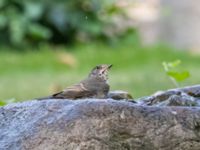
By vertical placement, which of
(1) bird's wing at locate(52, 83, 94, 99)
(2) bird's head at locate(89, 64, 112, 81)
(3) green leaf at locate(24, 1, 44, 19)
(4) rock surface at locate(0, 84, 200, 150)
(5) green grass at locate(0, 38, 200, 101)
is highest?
(3) green leaf at locate(24, 1, 44, 19)

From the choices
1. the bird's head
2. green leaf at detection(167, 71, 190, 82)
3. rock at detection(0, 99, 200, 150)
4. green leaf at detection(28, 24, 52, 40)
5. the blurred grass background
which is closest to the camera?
rock at detection(0, 99, 200, 150)

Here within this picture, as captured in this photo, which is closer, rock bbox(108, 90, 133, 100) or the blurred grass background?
rock bbox(108, 90, 133, 100)

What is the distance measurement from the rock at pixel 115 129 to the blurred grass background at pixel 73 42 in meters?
7.10

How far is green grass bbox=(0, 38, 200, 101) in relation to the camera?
9.23m

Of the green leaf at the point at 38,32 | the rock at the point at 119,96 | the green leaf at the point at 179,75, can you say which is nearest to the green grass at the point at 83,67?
the green leaf at the point at 38,32

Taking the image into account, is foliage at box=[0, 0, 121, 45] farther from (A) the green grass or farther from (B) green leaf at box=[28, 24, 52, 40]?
(A) the green grass

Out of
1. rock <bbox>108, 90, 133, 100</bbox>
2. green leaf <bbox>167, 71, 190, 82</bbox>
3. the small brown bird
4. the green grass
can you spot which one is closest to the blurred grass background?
the green grass

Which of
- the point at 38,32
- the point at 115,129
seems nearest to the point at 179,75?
the point at 115,129

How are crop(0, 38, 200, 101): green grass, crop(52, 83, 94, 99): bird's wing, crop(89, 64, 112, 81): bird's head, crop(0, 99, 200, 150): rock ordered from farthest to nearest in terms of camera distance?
crop(0, 38, 200, 101): green grass < crop(89, 64, 112, 81): bird's head < crop(52, 83, 94, 99): bird's wing < crop(0, 99, 200, 150): rock

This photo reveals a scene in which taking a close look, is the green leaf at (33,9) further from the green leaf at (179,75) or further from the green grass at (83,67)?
the green leaf at (179,75)

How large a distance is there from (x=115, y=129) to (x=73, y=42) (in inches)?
369

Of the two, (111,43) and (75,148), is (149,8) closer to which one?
(111,43)

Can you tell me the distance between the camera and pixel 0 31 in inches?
478

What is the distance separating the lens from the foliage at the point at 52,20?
12.0 meters
